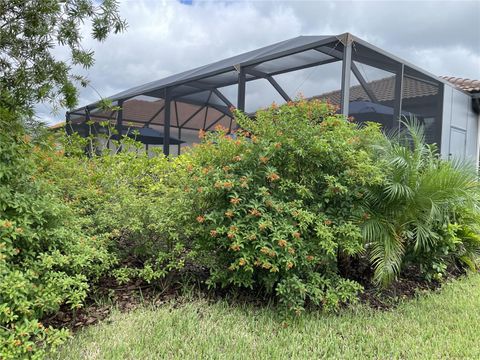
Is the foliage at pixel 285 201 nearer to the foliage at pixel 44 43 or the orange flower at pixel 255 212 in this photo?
the orange flower at pixel 255 212

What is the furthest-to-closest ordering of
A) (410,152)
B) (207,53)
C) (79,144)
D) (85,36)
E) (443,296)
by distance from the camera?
1. (207,53)
2. (79,144)
3. (410,152)
4. (443,296)
5. (85,36)

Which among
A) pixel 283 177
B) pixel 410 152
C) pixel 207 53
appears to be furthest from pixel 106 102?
pixel 207 53

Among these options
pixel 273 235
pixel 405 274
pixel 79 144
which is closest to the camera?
pixel 273 235

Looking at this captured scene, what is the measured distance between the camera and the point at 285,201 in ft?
9.90

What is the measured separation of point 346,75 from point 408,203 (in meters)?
2.28

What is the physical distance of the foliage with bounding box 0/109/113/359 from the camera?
2.00 meters

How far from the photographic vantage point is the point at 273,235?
8.88 ft

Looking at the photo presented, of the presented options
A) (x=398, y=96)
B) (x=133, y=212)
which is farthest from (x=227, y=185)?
(x=398, y=96)

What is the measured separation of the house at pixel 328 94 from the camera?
553 centimetres

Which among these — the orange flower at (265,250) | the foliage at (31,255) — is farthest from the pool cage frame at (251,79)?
the orange flower at (265,250)

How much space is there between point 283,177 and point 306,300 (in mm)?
1070

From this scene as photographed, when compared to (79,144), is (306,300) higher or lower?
lower

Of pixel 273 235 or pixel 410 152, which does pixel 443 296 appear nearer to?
pixel 410 152

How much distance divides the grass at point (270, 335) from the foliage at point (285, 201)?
Answer: 0.72ft
